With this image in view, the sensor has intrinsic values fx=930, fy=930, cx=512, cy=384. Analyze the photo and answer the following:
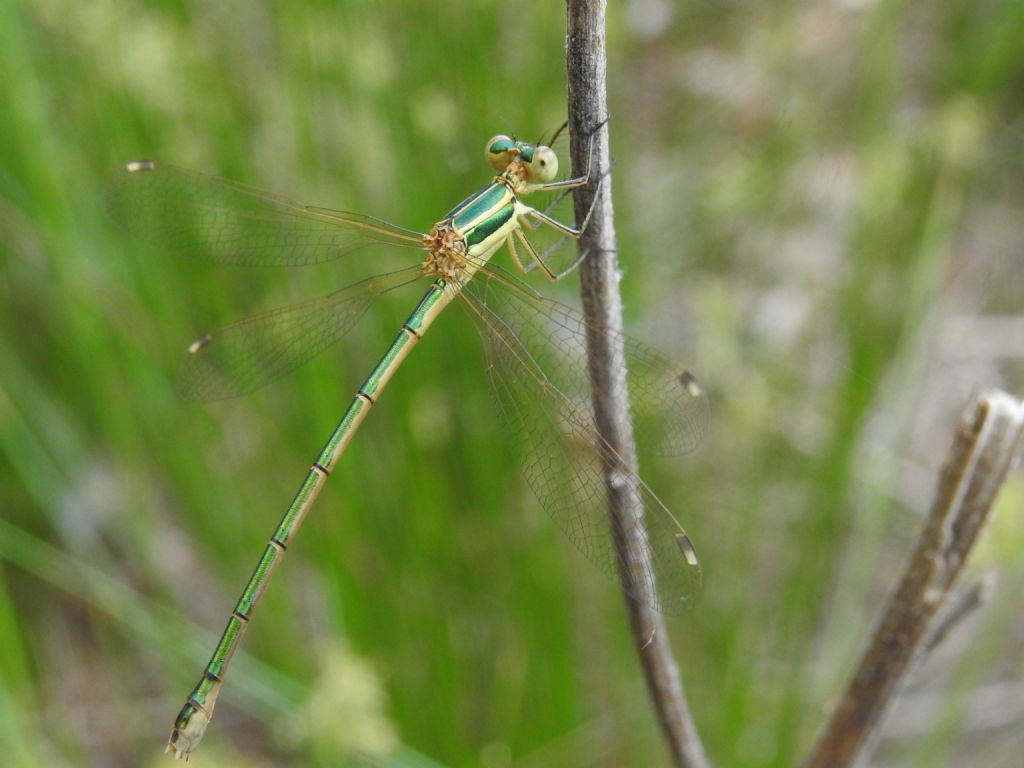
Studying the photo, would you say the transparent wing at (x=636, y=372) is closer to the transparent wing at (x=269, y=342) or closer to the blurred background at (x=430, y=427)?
the transparent wing at (x=269, y=342)

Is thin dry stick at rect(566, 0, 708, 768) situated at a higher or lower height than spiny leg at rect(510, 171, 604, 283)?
lower

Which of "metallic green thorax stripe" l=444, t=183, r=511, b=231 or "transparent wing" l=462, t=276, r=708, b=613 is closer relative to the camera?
"transparent wing" l=462, t=276, r=708, b=613

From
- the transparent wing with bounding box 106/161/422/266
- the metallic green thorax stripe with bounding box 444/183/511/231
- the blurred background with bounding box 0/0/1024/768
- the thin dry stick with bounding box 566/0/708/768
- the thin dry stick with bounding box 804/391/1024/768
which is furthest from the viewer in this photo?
the blurred background with bounding box 0/0/1024/768

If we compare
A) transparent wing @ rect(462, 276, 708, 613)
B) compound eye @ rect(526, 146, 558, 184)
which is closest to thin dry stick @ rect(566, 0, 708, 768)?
transparent wing @ rect(462, 276, 708, 613)

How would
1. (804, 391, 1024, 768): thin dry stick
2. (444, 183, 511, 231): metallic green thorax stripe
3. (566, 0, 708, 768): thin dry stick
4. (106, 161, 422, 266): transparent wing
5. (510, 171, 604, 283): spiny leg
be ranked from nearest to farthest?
(566, 0, 708, 768): thin dry stick < (804, 391, 1024, 768): thin dry stick < (510, 171, 604, 283): spiny leg < (444, 183, 511, 231): metallic green thorax stripe < (106, 161, 422, 266): transparent wing

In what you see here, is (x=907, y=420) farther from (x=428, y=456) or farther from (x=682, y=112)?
(x=682, y=112)

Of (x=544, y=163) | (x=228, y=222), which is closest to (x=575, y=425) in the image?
(x=544, y=163)

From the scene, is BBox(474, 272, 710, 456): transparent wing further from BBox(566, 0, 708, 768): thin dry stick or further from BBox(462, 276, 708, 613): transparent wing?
BBox(566, 0, 708, 768): thin dry stick

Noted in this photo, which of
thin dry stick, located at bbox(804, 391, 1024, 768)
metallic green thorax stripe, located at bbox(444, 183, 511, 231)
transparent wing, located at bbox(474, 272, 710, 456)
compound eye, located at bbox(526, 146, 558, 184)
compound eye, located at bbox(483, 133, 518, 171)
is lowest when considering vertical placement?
thin dry stick, located at bbox(804, 391, 1024, 768)

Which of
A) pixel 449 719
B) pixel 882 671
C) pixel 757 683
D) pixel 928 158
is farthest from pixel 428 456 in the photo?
pixel 928 158

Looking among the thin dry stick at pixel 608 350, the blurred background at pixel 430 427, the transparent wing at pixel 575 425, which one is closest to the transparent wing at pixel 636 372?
the transparent wing at pixel 575 425
